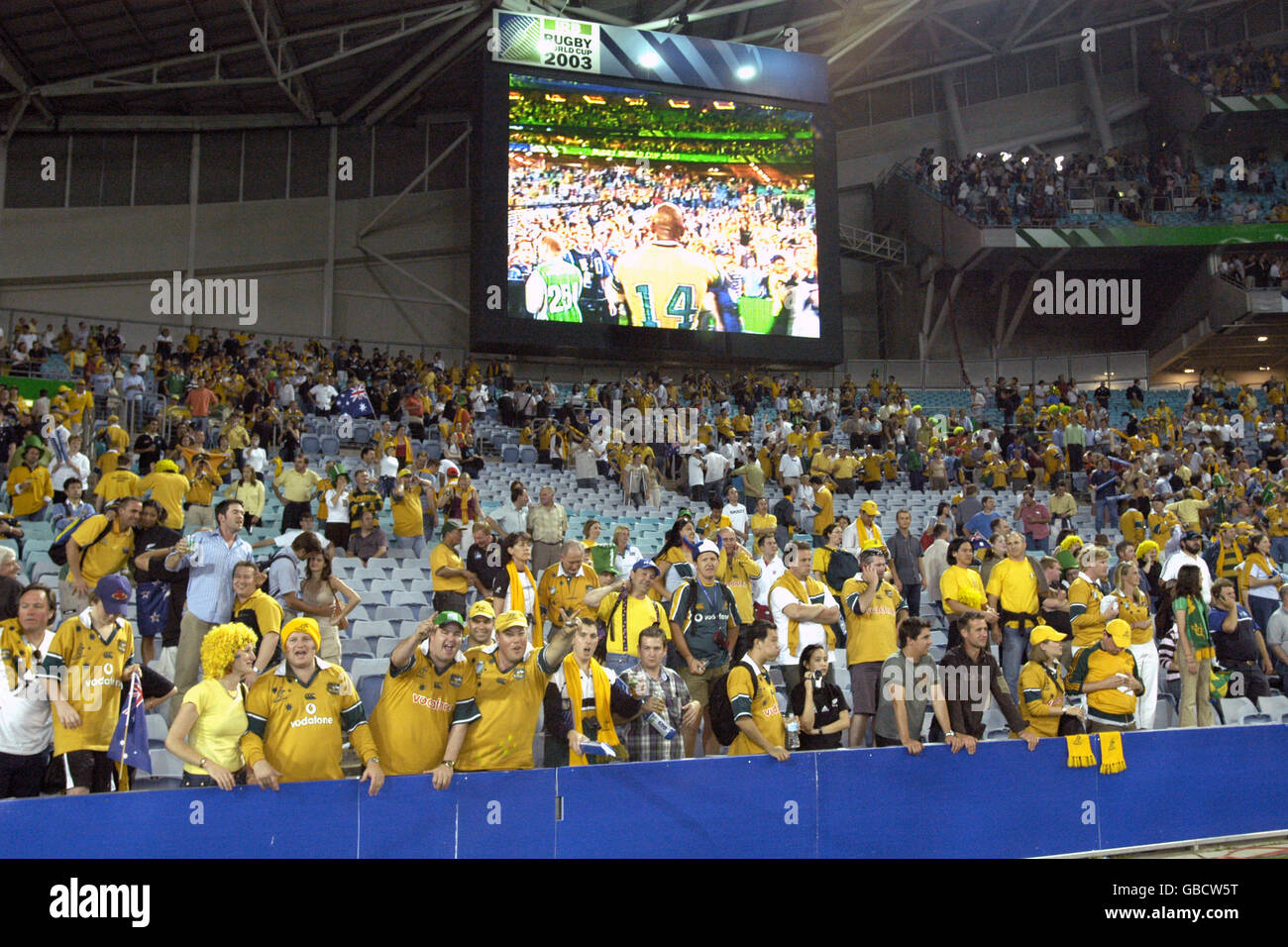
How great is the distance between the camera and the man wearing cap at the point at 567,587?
8.03 meters

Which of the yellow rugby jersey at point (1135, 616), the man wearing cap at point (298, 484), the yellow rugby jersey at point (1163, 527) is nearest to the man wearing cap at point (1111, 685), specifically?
the yellow rugby jersey at point (1135, 616)

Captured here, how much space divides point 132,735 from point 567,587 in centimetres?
336

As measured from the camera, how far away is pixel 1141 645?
7652 millimetres

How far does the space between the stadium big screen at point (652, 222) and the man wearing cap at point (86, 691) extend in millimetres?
17275

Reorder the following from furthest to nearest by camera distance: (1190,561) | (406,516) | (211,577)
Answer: (406,516) < (1190,561) < (211,577)

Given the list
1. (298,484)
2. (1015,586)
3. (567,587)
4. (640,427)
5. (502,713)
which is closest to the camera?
(502,713)

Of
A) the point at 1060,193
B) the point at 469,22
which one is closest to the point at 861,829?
the point at 469,22

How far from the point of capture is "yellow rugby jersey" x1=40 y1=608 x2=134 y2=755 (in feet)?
17.4

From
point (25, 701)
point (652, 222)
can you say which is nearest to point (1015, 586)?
point (25, 701)

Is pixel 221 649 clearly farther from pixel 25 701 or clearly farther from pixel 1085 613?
pixel 1085 613

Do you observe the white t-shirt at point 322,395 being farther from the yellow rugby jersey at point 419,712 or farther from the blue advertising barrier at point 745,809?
the blue advertising barrier at point 745,809

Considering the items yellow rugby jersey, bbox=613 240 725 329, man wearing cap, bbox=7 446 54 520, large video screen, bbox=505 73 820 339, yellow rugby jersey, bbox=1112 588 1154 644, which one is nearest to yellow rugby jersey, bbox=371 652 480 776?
yellow rugby jersey, bbox=1112 588 1154 644

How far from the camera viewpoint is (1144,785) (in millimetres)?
6375

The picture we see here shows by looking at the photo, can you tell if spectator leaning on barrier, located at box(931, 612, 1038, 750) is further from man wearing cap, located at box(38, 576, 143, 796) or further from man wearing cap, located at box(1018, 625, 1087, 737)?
man wearing cap, located at box(38, 576, 143, 796)
